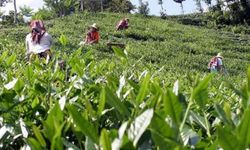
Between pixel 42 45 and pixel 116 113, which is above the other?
pixel 116 113

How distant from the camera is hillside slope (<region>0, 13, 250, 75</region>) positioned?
20.6m

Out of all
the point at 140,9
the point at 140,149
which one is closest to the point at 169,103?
the point at 140,149

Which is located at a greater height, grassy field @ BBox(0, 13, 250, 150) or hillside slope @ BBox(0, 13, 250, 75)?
grassy field @ BBox(0, 13, 250, 150)

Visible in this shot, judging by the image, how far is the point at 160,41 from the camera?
28.0 m

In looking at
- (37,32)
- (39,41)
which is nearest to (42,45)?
(39,41)

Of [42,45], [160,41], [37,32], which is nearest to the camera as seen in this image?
[42,45]

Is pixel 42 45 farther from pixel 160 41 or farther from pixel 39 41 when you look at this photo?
pixel 160 41

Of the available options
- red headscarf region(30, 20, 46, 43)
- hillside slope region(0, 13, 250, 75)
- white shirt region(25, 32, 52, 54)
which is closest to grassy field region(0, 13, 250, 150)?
white shirt region(25, 32, 52, 54)

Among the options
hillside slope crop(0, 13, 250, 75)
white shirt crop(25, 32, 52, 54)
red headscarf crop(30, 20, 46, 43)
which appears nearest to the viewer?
white shirt crop(25, 32, 52, 54)

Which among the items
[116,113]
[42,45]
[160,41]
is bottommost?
[160,41]

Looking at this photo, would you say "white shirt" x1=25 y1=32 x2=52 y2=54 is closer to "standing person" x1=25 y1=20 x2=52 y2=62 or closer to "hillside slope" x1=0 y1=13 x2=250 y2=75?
"standing person" x1=25 y1=20 x2=52 y2=62

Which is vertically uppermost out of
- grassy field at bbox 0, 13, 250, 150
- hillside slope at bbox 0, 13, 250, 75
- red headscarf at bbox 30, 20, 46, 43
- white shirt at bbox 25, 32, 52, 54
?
grassy field at bbox 0, 13, 250, 150

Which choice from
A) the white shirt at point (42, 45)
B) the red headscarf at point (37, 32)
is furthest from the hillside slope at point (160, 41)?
the white shirt at point (42, 45)

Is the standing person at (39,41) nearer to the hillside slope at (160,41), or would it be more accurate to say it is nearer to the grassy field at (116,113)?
the grassy field at (116,113)
